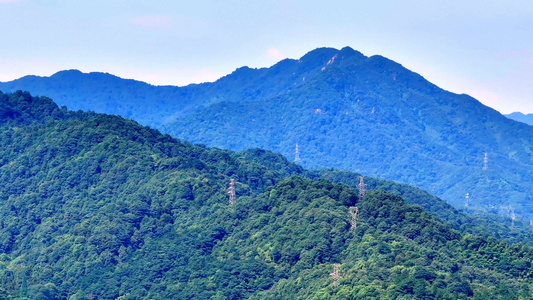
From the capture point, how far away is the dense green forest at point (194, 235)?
82500 millimetres

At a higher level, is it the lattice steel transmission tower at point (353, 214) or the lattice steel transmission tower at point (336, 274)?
the lattice steel transmission tower at point (353, 214)

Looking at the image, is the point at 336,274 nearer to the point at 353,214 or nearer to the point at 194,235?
the point at 353,214

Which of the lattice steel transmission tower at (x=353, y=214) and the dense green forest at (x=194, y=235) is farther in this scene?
the lattice steel transmission tower at (x=353, y=214)

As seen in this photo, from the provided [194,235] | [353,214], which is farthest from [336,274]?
[194,235]

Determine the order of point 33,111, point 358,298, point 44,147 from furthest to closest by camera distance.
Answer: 1. point 33,111
2. point 44,147
3. point 358,298

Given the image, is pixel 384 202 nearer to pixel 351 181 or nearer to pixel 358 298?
pixel 358 298

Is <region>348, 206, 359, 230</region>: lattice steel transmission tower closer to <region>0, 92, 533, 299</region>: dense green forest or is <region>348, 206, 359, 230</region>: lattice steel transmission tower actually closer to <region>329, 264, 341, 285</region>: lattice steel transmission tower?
<region>0, 92, 533, 299</region>: dense green forest

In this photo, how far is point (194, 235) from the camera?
9769 centimetres

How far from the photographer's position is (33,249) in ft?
322

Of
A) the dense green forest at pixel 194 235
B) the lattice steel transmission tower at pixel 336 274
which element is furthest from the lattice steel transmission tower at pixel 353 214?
the lattice steel transmission tower at pixel 336 274

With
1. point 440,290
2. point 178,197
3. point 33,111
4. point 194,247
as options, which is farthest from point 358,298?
point 33,111

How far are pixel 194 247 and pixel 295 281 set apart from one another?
1335 centimetres

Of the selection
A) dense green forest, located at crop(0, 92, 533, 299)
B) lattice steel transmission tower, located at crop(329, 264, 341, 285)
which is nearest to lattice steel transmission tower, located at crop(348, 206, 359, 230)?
dense green forest, located at crop(0, 92, 533, 299)

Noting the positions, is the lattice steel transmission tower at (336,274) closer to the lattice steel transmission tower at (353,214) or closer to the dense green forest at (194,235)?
the dense green forest at (194,235)
